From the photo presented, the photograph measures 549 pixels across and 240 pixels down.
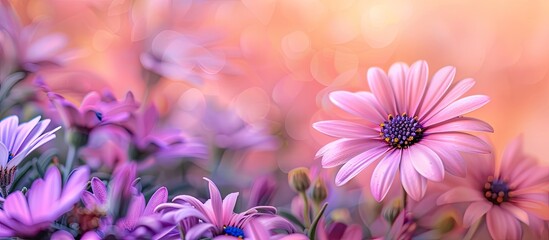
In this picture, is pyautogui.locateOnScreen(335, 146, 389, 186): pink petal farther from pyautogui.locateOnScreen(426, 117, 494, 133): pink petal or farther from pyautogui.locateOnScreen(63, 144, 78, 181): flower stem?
pyautogui.locateOnScreen(63, 144, 78, 181): flower stem

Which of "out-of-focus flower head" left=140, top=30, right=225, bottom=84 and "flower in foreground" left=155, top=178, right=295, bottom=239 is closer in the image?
"flower in foreground" left=155, top=178, right=295, bottom=239

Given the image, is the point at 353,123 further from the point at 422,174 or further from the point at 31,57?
the point at 31,57

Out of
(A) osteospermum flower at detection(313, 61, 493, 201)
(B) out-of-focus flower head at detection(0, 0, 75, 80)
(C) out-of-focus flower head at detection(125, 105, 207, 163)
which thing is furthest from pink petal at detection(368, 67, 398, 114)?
(B) out-of-focus flower head at detection(0, 0, 75, 80)

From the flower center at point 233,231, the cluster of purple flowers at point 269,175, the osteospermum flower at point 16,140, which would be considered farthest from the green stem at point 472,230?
the osteospermum flower at point 16,140

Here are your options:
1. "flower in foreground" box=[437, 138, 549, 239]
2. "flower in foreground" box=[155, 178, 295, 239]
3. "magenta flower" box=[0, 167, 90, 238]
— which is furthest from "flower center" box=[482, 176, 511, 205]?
"magenta flower" box=[0, 167, 90, 238]

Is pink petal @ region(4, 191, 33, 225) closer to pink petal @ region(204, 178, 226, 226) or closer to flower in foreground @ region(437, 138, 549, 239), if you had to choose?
pink petal @ region(204, 178, 226, 226)

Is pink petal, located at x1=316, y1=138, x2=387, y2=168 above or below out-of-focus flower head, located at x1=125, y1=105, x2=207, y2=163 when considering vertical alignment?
above

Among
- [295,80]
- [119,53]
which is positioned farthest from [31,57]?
[295,80]

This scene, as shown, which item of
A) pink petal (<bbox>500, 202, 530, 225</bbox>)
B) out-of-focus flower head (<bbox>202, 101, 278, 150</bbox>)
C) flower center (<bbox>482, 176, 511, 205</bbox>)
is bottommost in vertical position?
out-of-focus flower head (<bbox>202, 101, 278, 150</bbox>)
